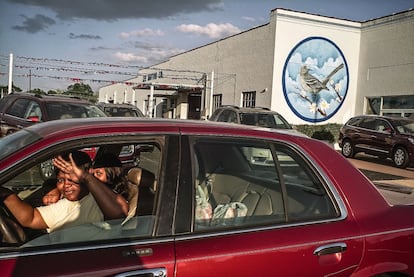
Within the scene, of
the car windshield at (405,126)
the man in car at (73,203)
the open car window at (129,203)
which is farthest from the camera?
the car windshield at (405,126)

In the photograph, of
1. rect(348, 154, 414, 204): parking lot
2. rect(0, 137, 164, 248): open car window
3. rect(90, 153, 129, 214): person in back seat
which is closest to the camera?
rect(0, 137, 164, 248): open car window

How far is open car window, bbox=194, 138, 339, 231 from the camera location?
Result: 2467 mm

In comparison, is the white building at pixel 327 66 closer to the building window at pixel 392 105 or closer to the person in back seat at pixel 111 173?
the building window at pixel 392 105

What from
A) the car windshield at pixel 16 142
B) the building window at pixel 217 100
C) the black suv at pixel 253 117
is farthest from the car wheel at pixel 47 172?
the building window at pixel 217 100

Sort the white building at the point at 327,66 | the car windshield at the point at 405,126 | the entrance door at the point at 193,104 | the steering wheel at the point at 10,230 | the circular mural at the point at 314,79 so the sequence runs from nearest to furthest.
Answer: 1. the steering wheel at the point at 10,230
2. the car windshield at the point at 405,126
3. the white building at the point at 327,66
4. the circular mural at the point at 314,79
5. the entrance door at the point at 193,104

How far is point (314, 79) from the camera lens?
75.4 ft

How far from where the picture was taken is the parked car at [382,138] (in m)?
14.4

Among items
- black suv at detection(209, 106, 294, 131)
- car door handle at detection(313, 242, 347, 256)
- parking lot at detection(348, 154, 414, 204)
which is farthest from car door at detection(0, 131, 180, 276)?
black suv at detection(209, 106, 294, 131)

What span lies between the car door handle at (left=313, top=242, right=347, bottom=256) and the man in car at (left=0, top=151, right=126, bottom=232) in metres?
1.11

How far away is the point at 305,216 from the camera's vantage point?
101 inches

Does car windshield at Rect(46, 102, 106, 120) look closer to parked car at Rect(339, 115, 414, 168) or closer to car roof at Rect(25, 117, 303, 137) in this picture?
car roof at Rect(25, 117, 303, 137)

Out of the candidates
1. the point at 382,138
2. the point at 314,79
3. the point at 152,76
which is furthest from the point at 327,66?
the point at 152,76

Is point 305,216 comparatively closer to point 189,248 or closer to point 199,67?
point 189,248

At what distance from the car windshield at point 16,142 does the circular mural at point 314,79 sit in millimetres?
20918
